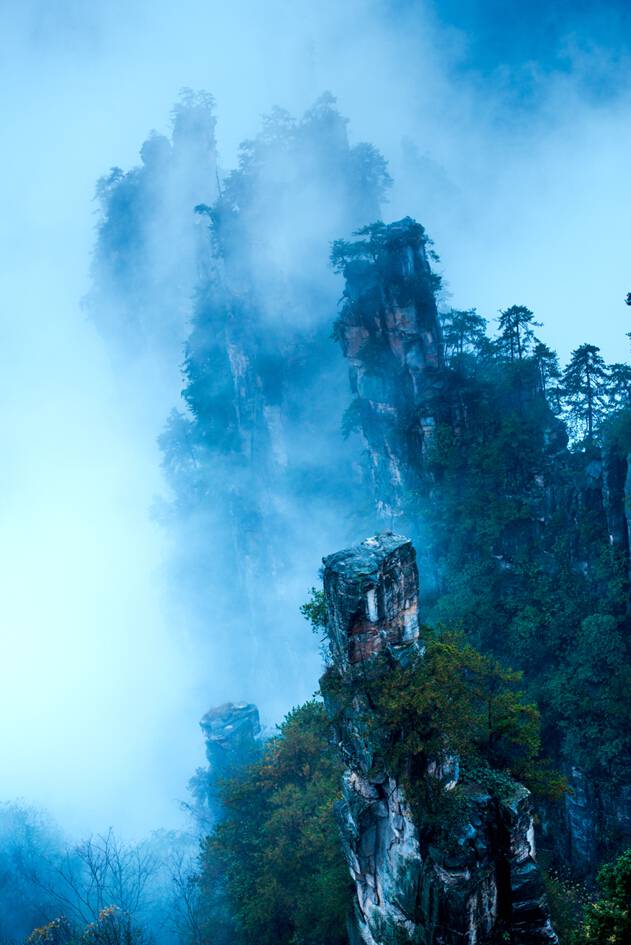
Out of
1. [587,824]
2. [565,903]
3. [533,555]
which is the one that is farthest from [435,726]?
[533,555]

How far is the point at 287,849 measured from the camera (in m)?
24.5

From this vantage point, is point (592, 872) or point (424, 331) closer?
point (592, 872)

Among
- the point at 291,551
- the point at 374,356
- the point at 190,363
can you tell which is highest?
the point at 190,363

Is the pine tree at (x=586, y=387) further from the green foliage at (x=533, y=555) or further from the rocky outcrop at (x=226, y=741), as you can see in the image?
the rocky outcrop at (x=226, y=741)

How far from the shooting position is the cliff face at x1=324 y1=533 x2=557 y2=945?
15.2 metres

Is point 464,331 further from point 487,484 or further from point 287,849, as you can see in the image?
point 287,849

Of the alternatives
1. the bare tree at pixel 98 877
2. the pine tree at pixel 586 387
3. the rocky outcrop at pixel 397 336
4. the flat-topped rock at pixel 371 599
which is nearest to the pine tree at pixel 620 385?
the pine tree at pixel 586 387

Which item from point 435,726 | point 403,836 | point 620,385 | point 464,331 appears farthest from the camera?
point 464,331

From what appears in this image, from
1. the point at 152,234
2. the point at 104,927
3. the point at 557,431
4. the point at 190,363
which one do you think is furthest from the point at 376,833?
the point at 152,234

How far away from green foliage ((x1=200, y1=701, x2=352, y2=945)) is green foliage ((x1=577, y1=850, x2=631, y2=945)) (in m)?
10.8

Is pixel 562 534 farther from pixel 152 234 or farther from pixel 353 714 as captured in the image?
pixel 152 234

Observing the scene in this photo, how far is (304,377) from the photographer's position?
59344mm

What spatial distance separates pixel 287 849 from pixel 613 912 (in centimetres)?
1719

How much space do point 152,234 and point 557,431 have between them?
61208 millimetres
